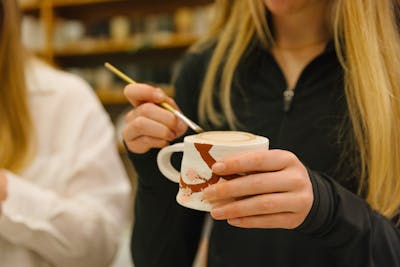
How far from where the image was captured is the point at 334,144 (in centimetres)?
80

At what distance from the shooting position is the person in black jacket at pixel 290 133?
0.55m

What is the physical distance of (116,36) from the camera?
9.90ft

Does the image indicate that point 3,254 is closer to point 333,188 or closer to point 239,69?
point 239,69

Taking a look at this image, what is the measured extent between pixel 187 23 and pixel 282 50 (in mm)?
2014

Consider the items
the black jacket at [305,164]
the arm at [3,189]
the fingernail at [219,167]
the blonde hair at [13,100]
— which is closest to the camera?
the fingernail at [219,167]

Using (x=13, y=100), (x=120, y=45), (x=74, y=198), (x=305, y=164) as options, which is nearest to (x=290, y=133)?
(x=305, y=164)

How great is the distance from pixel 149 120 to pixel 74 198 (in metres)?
0.49

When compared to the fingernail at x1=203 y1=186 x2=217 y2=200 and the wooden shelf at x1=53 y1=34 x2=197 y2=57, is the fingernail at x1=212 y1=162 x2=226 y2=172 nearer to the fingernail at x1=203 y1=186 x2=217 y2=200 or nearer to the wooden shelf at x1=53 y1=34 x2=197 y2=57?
the fingernail at x1=203 y1=186 x2=217 y2=200

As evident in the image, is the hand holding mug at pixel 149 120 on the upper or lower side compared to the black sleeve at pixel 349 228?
upper

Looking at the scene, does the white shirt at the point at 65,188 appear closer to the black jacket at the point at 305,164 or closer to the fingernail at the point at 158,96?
the black jacket at the point at 305,164

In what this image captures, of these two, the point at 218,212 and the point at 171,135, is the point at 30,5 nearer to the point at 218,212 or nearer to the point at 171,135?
the point at 171,135

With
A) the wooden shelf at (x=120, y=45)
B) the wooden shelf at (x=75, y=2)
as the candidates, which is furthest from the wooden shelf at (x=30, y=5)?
the wooden shelf at (x=120, y=45)

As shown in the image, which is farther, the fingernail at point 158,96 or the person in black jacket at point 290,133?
the fingernail at point 158,96

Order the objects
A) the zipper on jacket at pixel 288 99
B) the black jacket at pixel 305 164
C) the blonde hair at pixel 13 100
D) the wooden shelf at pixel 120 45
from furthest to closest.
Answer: the wooden shelf at pixel 120 45, the blonde hair at pixel 13 100, the zipper on jacket at pixel 288 99, the black jacket at pixel 305 164
